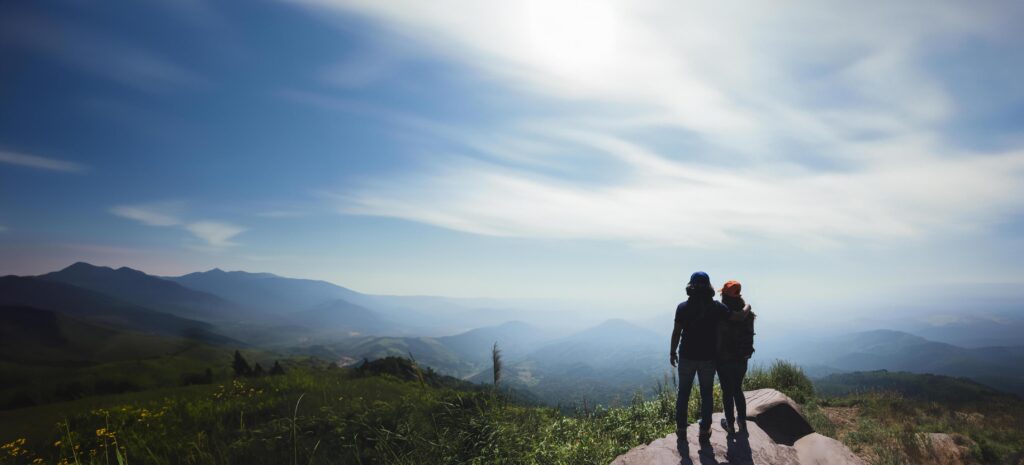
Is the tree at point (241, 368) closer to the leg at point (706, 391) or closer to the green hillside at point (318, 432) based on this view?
the green hillside at point (318, 432)

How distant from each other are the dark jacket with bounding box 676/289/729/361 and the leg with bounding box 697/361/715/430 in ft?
0.63

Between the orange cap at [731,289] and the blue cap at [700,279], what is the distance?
551 millimetres

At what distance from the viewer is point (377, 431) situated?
633 cm

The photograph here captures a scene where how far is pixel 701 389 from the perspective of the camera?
778 centimetres

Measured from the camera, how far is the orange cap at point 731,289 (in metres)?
8.14

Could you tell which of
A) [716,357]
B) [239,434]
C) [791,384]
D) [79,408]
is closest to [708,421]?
[716,357]

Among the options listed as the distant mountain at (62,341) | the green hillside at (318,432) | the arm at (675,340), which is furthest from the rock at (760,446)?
the distant mountain at (62,341)

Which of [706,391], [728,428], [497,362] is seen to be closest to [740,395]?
[728,428]

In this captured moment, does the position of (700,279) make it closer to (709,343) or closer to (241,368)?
(709,343)

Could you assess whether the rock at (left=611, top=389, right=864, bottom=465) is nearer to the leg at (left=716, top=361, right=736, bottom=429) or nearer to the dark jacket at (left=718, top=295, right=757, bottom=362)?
the leg at (left=716, top=361, right=736, bottom=429)

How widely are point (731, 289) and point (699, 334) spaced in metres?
1.21

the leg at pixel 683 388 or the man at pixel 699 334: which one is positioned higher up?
the man at pixel 699 334

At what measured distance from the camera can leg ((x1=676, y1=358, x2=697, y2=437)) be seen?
24.7ft

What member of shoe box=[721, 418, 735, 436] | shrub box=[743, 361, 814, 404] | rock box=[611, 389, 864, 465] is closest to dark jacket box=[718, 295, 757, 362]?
shoe box=[721, 418, 735, 436]
